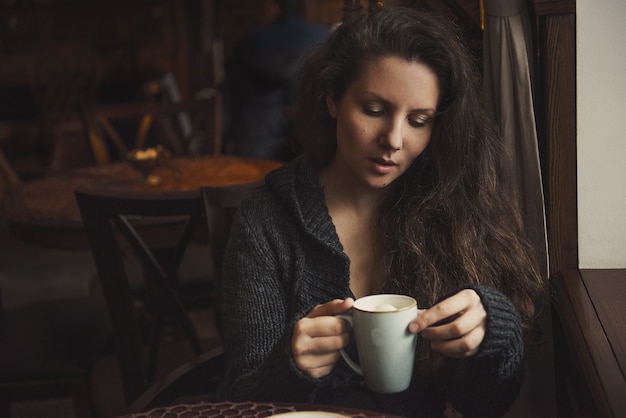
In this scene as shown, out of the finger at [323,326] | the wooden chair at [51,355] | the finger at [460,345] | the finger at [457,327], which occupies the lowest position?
the wooden chair at [51,355]

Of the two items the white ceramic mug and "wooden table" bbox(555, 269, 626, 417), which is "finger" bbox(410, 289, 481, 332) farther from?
"wooden table" bbox(555, 269, 626, 417)

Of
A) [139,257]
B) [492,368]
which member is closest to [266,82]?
[139,257]

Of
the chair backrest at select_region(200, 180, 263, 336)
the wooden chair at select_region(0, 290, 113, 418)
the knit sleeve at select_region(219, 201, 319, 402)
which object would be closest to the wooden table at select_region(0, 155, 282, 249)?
the wooden chair at select_region(0, 290, 113, 418)

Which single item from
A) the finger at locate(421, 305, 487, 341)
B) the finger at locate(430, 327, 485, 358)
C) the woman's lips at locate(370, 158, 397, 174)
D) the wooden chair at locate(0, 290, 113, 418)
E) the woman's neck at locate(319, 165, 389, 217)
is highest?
the woman's lips at locate(370, 158, 397, 174)

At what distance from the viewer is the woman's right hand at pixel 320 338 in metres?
1.15

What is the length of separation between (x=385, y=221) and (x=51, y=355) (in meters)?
1.07

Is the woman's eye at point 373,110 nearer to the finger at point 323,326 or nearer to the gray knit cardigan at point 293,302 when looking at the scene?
the gray knit cardigan at point 293,302

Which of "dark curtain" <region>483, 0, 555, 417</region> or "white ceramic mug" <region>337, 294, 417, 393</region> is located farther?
"dark curtain" <region>483, 0, 555, 417</region>

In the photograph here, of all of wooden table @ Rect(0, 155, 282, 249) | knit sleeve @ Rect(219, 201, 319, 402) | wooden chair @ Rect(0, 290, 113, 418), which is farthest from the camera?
wooden table @ Rect(0, 155, 282, 249)

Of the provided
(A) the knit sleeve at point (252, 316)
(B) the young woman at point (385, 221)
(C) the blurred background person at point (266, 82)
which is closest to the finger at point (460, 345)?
(B) the young woman at point (385, 221)

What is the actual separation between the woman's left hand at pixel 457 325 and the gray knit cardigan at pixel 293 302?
133 millimetres

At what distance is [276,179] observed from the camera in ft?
5.07

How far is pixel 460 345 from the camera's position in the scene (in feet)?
3.92

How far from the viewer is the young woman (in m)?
1.40
